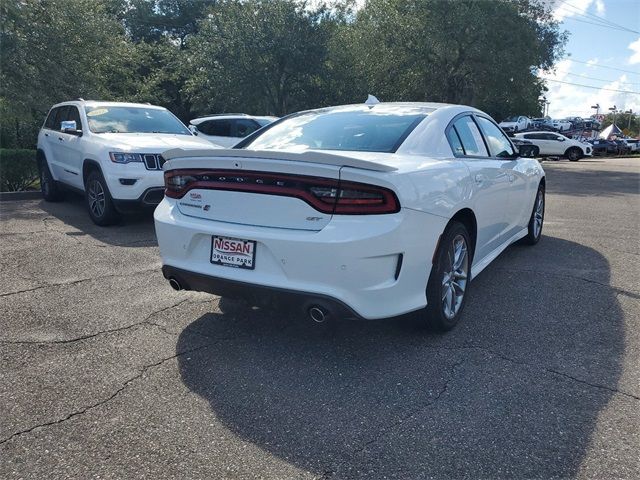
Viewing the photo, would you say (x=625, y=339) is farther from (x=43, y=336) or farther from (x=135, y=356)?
(x=43, y=336)

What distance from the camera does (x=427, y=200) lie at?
10.9ft

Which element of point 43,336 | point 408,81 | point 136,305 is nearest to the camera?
point 43,336

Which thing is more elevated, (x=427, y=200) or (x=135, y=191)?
(x=427, y=200)

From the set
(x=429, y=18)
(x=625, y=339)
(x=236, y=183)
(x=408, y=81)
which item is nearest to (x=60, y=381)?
(x=236, y=183)

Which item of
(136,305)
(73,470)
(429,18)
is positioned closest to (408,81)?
(429,18)

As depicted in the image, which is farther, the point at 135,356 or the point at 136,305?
the point at 136,305

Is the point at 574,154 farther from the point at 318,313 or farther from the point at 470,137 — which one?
the point at 318,313

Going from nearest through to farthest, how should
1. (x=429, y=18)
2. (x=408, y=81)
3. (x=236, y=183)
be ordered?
(x=236, y=183) → (x=429, y=18) → (x=408, y=81)

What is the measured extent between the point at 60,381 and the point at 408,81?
20614mm

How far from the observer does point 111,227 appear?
23.8 feet

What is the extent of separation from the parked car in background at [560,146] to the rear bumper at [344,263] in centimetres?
3026

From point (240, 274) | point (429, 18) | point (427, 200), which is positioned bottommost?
point (240, 274)

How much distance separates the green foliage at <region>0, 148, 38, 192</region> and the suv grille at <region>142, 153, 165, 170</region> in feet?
15.7

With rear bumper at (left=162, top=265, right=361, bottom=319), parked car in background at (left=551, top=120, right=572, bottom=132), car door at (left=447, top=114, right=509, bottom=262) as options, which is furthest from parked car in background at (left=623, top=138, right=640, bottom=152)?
rear bumper at (left=162, top=265, right=361, bottom=319)
